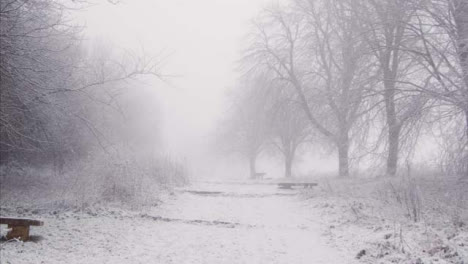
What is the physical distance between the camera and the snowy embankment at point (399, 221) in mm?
5109

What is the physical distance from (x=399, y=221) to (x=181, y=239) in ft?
13.7

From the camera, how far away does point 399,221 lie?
23.3 feet

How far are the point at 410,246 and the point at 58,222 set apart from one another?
6.78 metres

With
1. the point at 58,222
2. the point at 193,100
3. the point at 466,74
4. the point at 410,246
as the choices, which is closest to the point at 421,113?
the point at 466,74

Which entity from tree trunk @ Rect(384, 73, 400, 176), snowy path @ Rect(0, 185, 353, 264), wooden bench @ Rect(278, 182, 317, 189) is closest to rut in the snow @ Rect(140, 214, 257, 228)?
snowy path @ Rect(0, 185, 353, 264)

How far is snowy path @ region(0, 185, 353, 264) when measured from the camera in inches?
224

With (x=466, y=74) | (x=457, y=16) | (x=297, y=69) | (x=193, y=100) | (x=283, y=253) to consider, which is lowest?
(x=283, y=253)

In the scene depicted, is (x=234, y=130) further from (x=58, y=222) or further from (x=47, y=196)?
(x=58, y=222)

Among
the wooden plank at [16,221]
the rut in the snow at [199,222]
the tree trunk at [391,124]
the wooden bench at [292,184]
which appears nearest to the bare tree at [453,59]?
the tree trunk at [391,124]

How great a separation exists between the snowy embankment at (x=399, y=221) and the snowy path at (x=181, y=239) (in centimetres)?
53

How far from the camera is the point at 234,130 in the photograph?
122ft

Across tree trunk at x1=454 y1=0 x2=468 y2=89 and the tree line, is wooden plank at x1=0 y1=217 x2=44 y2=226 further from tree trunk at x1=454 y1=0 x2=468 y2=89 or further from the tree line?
tree trunk at x1=454 y1=0 x2=468 y2=89

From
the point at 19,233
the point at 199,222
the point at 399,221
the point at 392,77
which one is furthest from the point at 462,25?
the point at 19,233

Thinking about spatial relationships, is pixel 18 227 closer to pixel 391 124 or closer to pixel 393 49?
pixel 391 124
